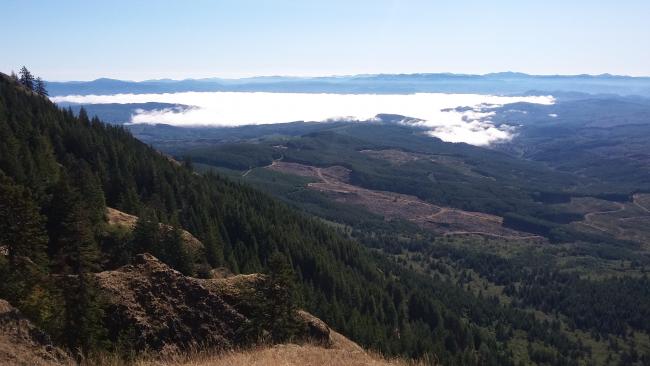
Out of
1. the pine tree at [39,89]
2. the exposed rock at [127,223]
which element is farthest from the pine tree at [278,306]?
the pine tree at [39,89]

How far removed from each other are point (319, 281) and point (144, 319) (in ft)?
295

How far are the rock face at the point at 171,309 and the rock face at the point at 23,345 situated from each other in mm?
6228

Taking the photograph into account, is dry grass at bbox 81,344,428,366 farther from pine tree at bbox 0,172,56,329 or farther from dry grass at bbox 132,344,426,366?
pine tree at bbox 0,172,56,329

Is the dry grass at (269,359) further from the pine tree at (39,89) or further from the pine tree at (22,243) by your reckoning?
the pine tree at (39,89)

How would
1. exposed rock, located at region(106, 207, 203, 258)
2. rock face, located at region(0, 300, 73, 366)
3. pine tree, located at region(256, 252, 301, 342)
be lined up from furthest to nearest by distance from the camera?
1. exposed rock, located at region(106, 207, 203, 258)
2. pine tree, located at region(256, 252, 301, 342)
3. rock face, located at region(0, 300, 73, 366)

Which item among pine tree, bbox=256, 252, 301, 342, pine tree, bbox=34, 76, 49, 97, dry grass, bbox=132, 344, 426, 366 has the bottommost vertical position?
pine tree, bbox=256, 252, 301, 342

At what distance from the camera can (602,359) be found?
161 metres

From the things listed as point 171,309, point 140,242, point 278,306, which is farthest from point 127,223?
point 278,306

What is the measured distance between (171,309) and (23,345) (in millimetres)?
11148

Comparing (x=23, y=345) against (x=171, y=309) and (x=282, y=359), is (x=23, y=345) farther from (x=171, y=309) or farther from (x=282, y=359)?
(x=282, y=359)

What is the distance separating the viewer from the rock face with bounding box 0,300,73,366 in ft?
69.1

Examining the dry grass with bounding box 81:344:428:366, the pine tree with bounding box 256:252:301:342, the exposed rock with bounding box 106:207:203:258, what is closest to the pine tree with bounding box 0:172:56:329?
the pine tree with bounding box 256:252:301:342

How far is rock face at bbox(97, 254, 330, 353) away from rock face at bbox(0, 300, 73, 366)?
20.4 ft

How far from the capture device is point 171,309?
3306cm
